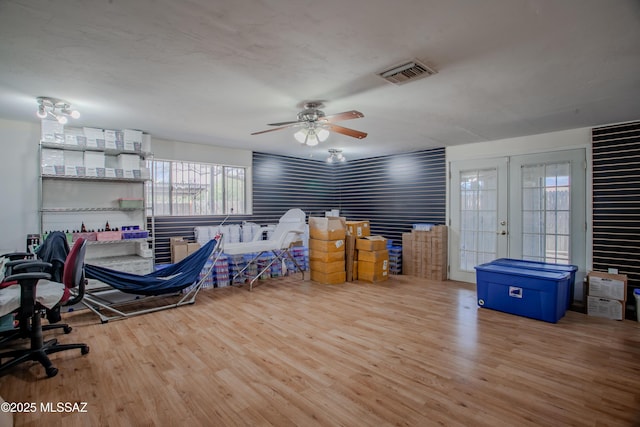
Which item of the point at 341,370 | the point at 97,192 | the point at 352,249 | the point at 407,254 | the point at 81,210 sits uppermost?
the point at 97,192

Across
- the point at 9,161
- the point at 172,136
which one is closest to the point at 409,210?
the point at 172,136

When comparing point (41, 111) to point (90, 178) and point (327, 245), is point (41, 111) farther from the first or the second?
point (327, 245)

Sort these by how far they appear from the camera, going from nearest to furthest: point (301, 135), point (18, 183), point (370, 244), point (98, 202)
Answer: point (301, 135)
point (18, 183)
point (98, 202)
point (370, 244)

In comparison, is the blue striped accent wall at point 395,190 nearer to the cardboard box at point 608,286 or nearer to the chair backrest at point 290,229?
the chair backrest at point 290,229

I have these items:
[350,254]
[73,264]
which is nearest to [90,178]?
[73,264]

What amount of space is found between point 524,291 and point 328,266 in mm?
2827

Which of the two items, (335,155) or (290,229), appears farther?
(335,155)

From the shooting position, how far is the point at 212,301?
444 cm

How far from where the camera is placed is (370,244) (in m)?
5.45

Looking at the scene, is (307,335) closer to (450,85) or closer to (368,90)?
(368,90)

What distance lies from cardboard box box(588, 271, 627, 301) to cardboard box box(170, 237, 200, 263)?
18.9 feet

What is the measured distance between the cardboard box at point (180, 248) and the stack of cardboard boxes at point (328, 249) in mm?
2061

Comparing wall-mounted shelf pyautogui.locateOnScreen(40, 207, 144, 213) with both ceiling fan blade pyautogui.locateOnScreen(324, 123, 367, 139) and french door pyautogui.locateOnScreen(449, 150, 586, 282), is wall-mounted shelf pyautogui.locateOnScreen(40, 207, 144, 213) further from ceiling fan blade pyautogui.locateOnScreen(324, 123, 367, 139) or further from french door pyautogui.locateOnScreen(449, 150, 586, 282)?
french door pyautogui.locateOnScreen(449, 150, 586, 282)

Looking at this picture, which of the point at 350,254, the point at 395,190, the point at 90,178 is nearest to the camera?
the point at 90,178
